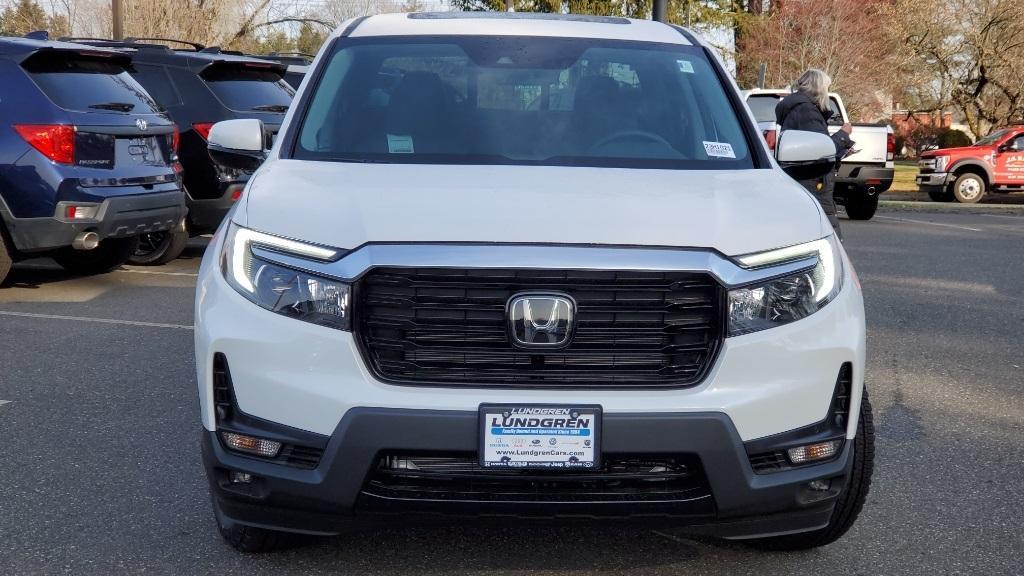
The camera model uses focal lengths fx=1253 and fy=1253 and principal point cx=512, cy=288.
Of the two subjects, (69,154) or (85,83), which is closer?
(69,154)

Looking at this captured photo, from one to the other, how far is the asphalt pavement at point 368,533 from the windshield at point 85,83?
1.49 m

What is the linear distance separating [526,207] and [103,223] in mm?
6440

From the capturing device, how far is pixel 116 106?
9.57 m

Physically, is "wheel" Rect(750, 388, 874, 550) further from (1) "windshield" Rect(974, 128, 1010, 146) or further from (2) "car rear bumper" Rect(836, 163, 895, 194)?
(1) "windshield" Rect(974, 128, 1010, 146)

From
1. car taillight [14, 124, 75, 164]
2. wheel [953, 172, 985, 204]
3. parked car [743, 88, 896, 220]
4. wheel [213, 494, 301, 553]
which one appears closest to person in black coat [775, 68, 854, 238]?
car taillight [14, 124, 75, 164]

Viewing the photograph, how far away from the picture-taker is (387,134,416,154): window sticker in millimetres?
4328

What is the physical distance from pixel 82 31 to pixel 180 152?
2727cm

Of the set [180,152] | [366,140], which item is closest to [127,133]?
[180,152]

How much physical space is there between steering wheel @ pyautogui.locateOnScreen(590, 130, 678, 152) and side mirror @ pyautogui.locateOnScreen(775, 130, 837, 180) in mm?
534

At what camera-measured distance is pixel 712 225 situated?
349 centimetres

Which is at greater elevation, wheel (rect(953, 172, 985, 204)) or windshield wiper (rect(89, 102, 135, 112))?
windshield wiper (rect(89, 102, 135, 112))

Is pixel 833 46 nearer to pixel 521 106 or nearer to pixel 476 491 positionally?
pixel 521 106

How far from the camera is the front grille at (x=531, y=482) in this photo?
331 cm

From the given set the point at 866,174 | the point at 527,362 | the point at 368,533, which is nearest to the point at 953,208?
the point at 866,174
